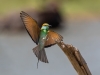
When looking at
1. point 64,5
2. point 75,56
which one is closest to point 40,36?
point 75,56

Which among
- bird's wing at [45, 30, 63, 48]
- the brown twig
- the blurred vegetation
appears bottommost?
the brown twig

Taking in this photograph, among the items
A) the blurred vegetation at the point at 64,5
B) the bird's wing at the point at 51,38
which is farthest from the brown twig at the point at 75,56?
the blurred vegetation at the point at 64,5

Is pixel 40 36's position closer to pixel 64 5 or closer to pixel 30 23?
pixel 30 23

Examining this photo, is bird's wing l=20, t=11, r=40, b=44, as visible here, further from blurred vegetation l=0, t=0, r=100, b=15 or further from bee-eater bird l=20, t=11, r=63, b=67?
blurred vegetation l=0, t=0, r=100, b=15

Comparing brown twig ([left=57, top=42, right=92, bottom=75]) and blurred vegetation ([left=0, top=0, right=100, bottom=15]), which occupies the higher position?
blurred vegetation ([left=0, top=0, right=100, bottom=15])

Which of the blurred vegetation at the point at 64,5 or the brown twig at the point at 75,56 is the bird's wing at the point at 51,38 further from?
the blurred vegetation at the point at 64,5

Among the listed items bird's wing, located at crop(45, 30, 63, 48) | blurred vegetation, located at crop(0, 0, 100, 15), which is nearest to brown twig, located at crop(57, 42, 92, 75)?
bird's wing, located at crop(45, 30, 63, 48)

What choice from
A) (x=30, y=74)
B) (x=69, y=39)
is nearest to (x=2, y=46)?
(x=30, y=74)
